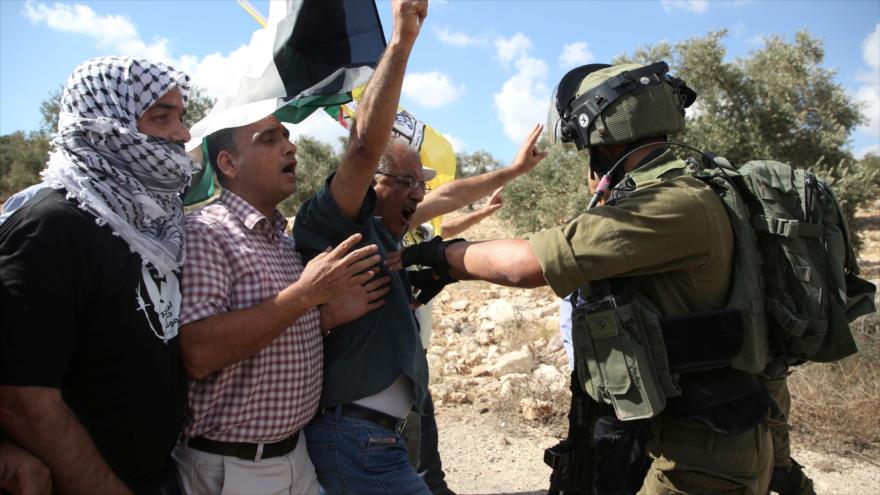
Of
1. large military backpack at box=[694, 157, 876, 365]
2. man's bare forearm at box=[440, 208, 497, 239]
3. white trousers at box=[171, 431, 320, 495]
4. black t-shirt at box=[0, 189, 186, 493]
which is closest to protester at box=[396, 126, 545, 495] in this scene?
man's bare forearm at box=[440, 208, 497, 239]

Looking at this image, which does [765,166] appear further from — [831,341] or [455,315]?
[455,315]

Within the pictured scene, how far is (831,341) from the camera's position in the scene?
2.59 m

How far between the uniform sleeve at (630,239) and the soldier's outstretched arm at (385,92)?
2.41 ft

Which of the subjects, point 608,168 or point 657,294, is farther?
point 608,168

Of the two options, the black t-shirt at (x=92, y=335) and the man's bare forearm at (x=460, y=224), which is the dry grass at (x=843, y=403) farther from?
the black t-shirt at (x=92, y=335)

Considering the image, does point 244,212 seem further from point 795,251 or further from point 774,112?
point 774,112

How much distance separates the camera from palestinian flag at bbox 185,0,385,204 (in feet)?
8.02

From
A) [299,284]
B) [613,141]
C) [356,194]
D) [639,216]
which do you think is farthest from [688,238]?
[299,284]

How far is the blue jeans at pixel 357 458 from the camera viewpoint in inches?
82.7

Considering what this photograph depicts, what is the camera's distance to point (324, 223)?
7.16 ft

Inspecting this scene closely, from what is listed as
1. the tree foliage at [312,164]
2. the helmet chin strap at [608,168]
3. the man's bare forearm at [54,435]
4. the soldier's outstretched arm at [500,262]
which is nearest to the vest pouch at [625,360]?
the soldier's outstretched arm at [500,262]

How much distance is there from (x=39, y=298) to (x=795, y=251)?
2.60 m

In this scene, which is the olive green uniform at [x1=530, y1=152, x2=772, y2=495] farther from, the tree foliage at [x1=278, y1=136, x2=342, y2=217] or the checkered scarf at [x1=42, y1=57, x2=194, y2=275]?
the tree foliage at [x1=278, y1=136, x2=342, y2=217]

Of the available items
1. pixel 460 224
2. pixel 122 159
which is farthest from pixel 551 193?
pixel 122 159
